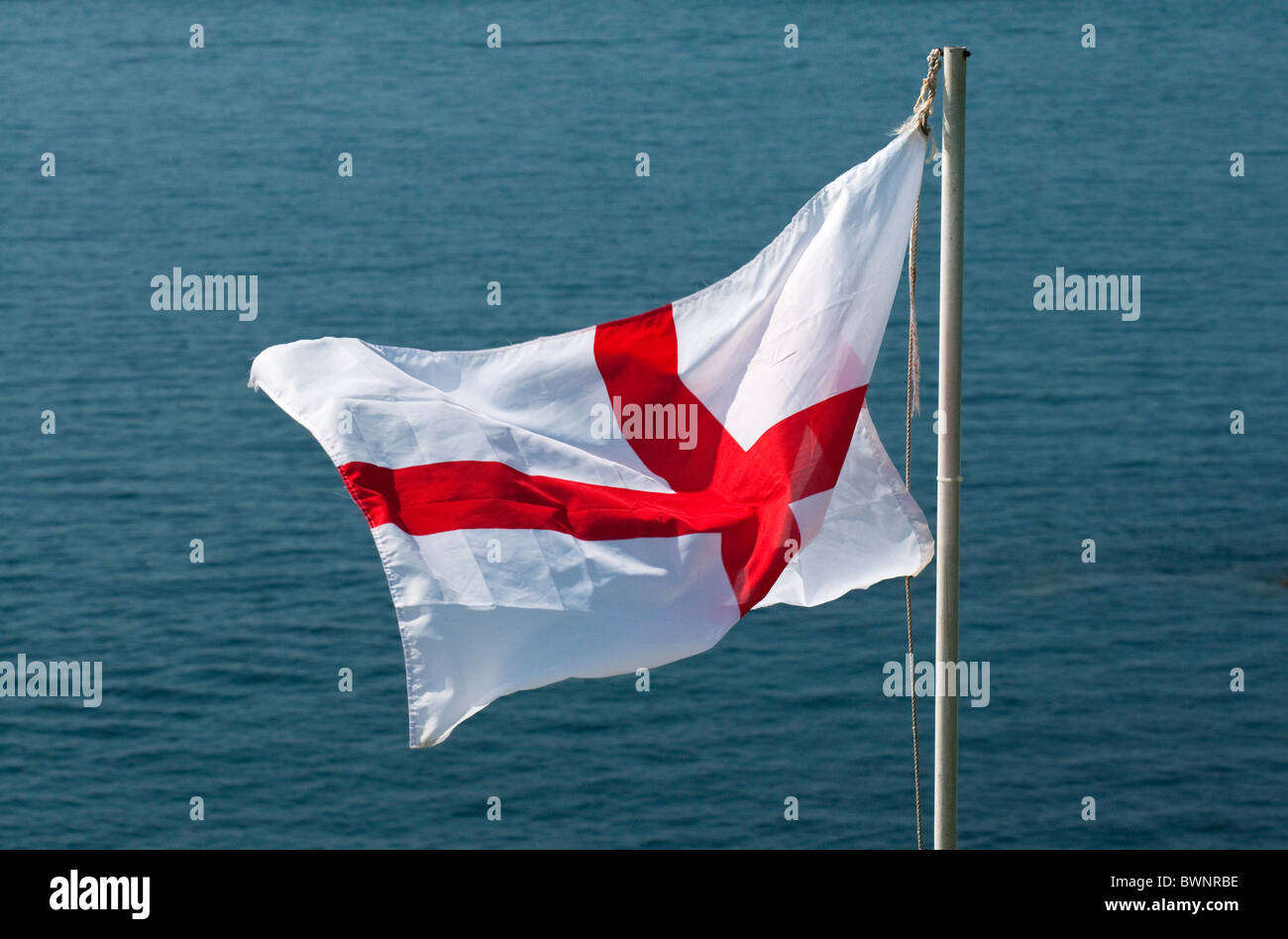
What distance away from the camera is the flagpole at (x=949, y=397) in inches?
532

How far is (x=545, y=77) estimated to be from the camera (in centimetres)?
9588

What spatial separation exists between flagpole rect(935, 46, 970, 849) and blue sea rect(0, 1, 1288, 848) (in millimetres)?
28446

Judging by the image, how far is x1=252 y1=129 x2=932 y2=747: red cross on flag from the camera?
14000 millimetres

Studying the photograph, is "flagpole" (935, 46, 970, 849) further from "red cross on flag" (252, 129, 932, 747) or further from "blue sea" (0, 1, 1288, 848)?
"blue sea" (0, 1, 1288, 848)

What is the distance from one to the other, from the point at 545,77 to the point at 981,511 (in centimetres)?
4465

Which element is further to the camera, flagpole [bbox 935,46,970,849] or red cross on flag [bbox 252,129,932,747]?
red cross on flag [bbox 252,129,932,747]

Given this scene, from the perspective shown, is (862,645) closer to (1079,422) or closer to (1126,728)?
(1126,728)

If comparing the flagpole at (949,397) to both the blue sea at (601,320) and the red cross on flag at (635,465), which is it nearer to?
the red cross on flag at (635,465)

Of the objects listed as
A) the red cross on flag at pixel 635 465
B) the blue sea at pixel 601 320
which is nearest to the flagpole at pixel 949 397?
the red cross on flag at pixel 635 465

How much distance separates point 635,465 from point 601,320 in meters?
47.8

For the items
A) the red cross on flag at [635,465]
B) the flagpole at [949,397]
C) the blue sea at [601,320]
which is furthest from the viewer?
the blue sea at [601,320]

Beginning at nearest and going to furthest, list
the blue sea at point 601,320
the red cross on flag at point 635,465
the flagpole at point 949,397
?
the flagpole at point 949,397 < the red cross on flag at point 635,465 < the blue sea at point 601,320

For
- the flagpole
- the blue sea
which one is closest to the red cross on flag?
the flagpole

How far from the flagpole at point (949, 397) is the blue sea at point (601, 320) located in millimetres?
28446
